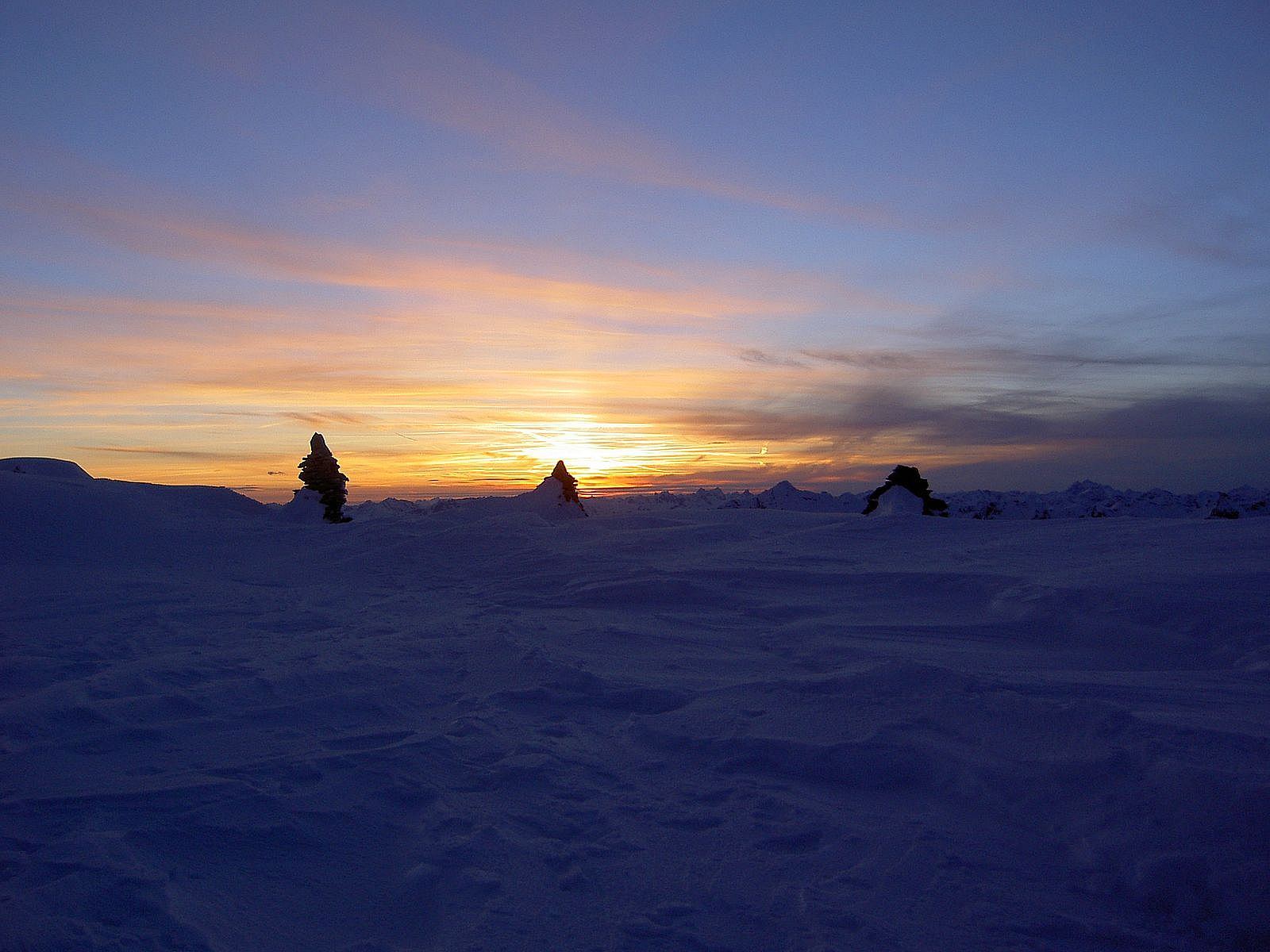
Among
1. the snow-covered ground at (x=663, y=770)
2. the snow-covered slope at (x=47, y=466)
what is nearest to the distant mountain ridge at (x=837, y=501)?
the snow-covered slope at (x=47, y=466)

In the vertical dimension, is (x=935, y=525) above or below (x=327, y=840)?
above

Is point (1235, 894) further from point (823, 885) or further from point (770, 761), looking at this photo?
point (770, 761)

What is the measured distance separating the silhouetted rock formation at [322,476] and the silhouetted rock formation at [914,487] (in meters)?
15.7

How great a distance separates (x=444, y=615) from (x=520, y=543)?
17.8 feet

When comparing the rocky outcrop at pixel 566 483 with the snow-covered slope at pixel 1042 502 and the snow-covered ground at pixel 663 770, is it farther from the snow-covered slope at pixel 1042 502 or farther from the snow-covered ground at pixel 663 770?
the snow-covered ground at pixel 663 770

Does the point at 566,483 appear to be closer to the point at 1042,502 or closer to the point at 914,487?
the point at 914,487

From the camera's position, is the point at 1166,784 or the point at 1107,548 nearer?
the point at 1166,784

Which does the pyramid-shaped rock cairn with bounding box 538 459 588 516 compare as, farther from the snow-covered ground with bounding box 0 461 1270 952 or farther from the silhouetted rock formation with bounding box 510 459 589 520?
the snow-covered ground with bounding box 0 461 1270 952

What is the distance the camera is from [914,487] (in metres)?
20.3

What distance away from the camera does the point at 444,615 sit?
9.80 metres

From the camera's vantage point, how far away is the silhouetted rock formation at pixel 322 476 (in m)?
22.9

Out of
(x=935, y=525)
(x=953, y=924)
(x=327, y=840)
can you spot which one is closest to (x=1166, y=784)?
(x=953, y=924)

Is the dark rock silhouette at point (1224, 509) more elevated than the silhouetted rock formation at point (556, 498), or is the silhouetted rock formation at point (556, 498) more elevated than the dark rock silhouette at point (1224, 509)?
the silhouetted rock formation at point (556, 498)

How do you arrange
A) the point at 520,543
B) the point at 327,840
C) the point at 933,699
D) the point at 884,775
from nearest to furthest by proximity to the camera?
1. the point at 327,840
2. the point at 884,775
3. the point at 933,699
4. the point at 520,543
